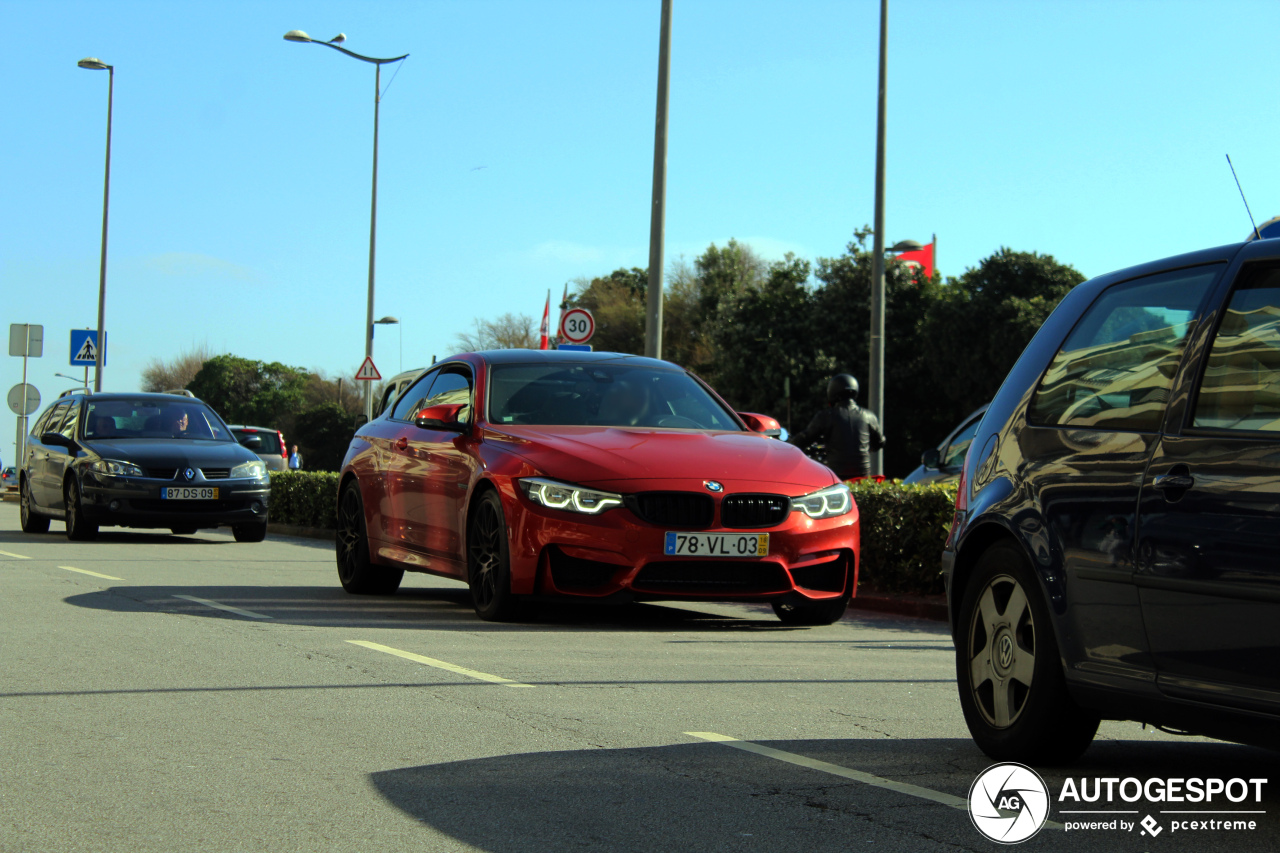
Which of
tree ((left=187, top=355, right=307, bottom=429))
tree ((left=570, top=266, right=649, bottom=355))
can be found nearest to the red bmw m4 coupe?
tree ((left=570, top=266, right=649, bottom=355))

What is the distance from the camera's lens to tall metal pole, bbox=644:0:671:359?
Result: 59.9 feet

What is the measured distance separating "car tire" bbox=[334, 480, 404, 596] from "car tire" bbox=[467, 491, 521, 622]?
6.60ft

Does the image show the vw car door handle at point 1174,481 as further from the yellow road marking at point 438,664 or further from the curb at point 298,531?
the curb at point 298,531

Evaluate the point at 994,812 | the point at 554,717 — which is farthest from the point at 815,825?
the point at 554,717

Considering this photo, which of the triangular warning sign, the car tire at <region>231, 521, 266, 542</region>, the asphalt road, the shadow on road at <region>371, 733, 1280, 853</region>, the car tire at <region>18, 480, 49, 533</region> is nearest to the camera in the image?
the shadow on road at <region>371, 733, 1280, 853</region>

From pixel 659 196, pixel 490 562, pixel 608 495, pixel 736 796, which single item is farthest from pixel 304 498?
pixel 736 796

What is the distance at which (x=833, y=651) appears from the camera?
8.58 metres

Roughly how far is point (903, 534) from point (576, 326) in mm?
7858

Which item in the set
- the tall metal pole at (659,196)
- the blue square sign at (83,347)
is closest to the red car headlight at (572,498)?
the tall metal pole at (659,196)

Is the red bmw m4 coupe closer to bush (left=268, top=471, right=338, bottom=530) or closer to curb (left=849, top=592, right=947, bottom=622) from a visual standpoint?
curb (left=849, top=592, right=947, bottom=622)

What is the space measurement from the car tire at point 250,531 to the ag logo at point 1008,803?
14.4 meters

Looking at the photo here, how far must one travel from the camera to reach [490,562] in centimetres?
933

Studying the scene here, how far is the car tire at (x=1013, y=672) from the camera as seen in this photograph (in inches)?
190

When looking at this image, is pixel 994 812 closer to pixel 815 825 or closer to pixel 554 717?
pixel 815 825
